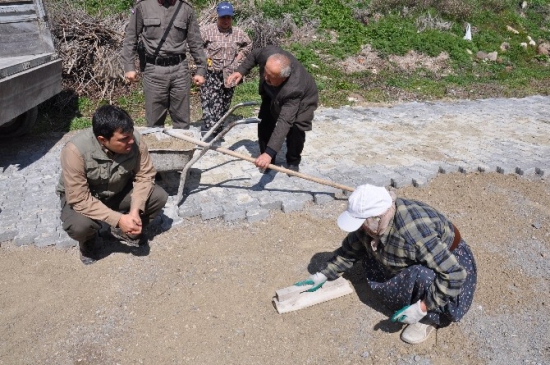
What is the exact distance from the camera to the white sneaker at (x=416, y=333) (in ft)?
10.6

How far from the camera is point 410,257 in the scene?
294cm

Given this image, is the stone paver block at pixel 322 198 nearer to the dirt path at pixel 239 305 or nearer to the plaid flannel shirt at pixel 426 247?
the dirt path at pixel 239 305

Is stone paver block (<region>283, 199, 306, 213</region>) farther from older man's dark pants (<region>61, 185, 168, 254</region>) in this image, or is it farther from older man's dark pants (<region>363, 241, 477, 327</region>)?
older man's dark pants (<region>363, 241, 477, 327</region>)

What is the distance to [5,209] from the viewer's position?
479 cm

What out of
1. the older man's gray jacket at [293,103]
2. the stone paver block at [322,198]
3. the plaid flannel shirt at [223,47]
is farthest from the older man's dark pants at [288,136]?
the plaid flannel shirt at [223,47]

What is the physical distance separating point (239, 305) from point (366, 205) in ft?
4.72

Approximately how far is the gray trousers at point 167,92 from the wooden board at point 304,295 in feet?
10.2

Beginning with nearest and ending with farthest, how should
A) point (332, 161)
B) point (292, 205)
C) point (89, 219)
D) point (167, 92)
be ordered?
point (89, 219)
point (292, 205)
point (167, 92)
point (332, 161)

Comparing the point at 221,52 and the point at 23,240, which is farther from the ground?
the point at 221,52

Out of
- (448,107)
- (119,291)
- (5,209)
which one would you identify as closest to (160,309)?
(119,291)

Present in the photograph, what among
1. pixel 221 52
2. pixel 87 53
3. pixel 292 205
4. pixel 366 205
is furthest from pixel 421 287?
pixel 87 53

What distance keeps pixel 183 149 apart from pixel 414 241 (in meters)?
2.54

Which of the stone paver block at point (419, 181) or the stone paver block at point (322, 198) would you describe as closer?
the stone paver block at point (322, 198)

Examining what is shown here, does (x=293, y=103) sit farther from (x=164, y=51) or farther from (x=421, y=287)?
(x=421, y=287)
